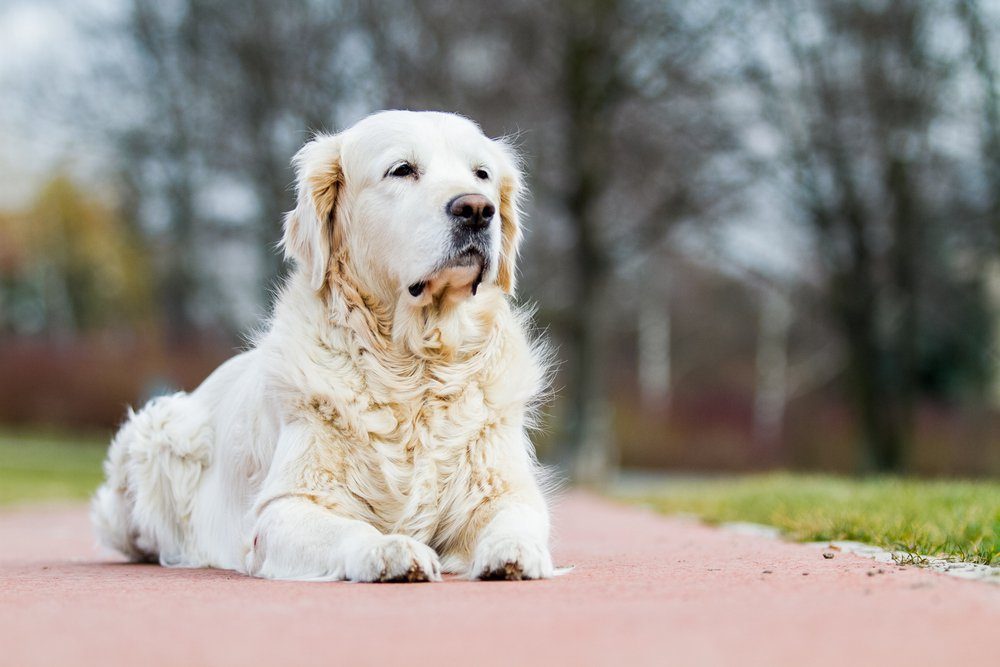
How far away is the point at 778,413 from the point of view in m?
32.8

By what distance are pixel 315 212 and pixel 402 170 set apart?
0.50m

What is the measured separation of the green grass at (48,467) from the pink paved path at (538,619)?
36.6ft

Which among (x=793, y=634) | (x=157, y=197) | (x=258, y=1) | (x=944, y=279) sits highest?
(x=258, y=1)

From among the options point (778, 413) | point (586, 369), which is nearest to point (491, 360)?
point (586, 369)

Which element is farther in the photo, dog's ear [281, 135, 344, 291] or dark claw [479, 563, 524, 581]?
dog's ear [281, 135, 344, 291]

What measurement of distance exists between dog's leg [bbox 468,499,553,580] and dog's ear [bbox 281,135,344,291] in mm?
1564

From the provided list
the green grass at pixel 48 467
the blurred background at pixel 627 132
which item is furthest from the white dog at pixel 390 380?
the blurred background at pixel 627 132

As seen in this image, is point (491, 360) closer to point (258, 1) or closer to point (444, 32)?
point (444, 32)

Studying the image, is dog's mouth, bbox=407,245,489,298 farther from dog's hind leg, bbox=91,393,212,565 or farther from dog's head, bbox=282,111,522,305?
dog's hind leg, bbox=91,393,212,565

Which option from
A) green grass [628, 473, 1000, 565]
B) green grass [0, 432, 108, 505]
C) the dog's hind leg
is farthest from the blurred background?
the dog's hind leg

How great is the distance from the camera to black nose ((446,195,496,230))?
196 inches

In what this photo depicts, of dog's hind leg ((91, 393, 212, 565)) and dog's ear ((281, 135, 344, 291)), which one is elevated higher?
dog's ear ((281, 135, 344, 291))

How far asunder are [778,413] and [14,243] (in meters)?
34.6

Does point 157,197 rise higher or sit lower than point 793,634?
higher
